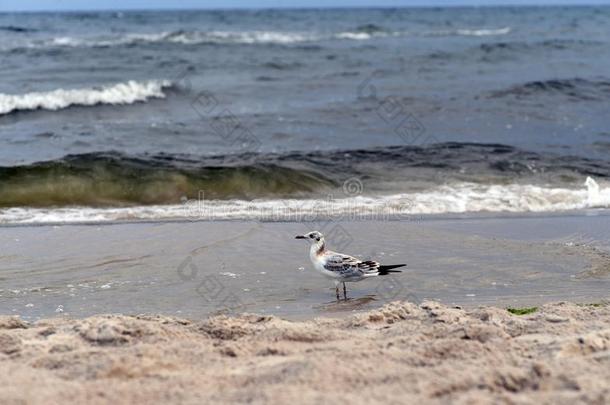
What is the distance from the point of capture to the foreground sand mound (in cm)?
375

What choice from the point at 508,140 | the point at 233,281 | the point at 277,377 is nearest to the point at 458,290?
the point at 233,281

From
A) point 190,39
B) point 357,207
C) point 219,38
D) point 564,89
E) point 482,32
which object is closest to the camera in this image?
point 357,207

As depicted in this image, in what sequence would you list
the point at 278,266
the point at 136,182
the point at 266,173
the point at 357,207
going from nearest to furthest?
1. the point at 278,266
2. the point at 357,207
3. the point at 136,182
4. the point at 266,173

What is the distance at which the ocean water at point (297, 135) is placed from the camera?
37.8 ft

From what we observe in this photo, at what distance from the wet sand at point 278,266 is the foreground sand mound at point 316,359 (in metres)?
1.21

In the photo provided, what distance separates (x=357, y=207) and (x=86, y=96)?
11.7 metres

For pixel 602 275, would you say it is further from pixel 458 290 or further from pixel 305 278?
pixel 305 278

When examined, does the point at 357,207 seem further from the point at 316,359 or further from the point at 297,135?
the point at 316,359

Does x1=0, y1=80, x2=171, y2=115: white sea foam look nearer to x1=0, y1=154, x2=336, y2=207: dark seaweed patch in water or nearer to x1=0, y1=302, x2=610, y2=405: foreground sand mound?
x1=0, y1=154, x2=336, y2=207: dark seaweed patch in water

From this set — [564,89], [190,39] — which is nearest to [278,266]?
[564,89]

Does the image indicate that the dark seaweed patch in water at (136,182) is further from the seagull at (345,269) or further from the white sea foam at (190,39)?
the white sea foam at (190,39)

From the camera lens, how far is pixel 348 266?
276 inches

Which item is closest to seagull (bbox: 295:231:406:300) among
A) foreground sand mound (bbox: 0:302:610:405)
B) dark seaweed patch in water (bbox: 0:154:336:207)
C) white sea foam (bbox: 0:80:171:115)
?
foreground sand mound (bbox: 0:302:610:405)

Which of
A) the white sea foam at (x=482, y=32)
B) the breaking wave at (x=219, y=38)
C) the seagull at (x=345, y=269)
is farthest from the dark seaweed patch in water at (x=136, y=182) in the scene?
the white sea foam at (x=482, y=32)
